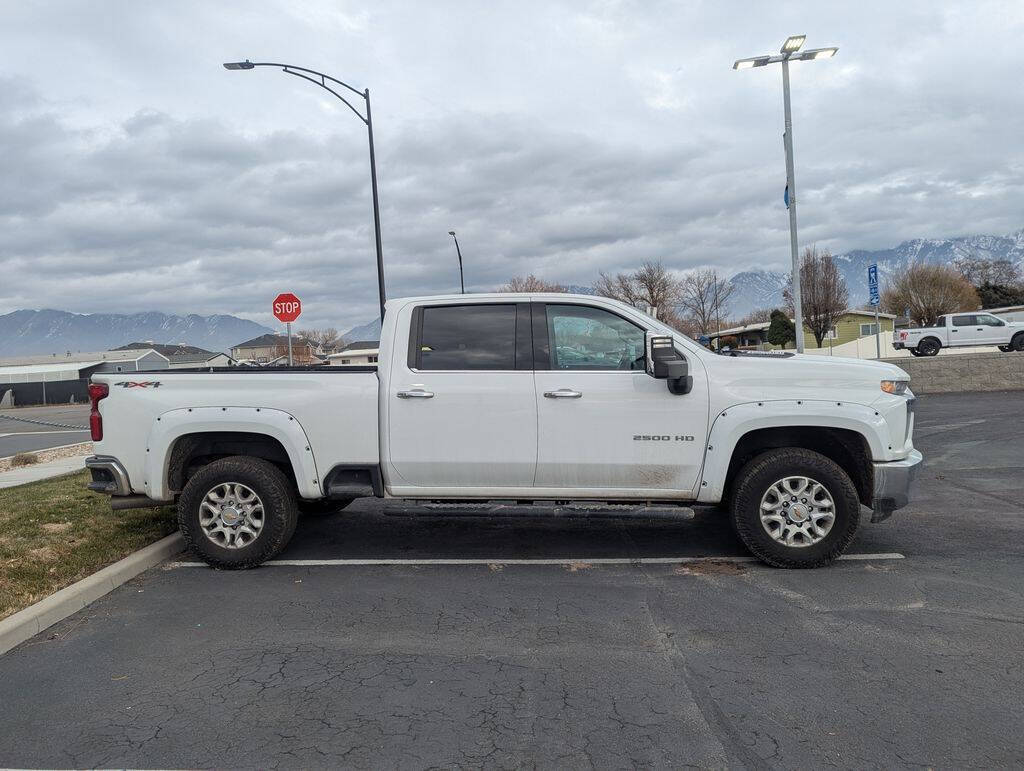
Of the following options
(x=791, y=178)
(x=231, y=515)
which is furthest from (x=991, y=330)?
(x=231, y=515)

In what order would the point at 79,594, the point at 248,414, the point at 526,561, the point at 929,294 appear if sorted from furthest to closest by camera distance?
the point at 929,294 < the point at 526,561 < the point at 248,414 < the point at 79,594

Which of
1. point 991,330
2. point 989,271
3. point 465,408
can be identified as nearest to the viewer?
point 465,408

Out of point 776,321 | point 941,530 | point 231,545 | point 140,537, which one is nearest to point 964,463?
point 941,530

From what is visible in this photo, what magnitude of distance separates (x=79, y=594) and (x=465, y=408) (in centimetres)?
288

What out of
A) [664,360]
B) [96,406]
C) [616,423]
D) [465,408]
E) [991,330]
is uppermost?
[991,330]

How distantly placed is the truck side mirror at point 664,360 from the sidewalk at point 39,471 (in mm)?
8704

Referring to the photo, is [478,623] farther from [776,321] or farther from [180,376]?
[776,321]

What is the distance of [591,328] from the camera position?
548cm

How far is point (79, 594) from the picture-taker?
4.93 m

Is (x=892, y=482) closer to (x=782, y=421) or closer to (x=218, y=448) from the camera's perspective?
(x=782, y=421)

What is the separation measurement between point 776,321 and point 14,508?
5334 centimetres

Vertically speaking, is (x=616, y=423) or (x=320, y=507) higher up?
(x=616, y=423)

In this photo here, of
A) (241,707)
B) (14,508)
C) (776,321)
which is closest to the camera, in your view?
(241,707)

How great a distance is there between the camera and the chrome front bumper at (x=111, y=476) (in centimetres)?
558
